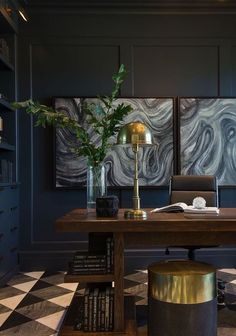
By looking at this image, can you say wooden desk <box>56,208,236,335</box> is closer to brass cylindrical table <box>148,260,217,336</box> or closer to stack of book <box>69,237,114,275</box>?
stack of book <box>69,237,114,275</box>

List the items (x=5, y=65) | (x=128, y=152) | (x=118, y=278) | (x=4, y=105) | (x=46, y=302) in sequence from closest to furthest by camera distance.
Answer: (x=118, y=278) < (x=46, y=302) < (x=4, y=105) < (x=5, y=65) < (x=128, y=152)

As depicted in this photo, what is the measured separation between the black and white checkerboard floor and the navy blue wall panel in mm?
384

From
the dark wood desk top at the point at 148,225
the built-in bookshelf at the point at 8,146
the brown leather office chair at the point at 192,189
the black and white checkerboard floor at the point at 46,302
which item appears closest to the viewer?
the dark wood desk top at the point at 148,225

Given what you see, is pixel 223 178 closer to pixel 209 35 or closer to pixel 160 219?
pixel 209 35

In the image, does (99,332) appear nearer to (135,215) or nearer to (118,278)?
(118,278)

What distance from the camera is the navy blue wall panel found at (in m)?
3.81

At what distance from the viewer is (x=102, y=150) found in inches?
81.2

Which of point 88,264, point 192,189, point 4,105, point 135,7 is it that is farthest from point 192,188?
point 135,7

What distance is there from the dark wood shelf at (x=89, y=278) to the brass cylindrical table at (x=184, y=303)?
26cm

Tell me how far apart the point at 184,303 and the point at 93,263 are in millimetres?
540

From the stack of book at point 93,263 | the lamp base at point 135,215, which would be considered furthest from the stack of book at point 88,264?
the lamp base at point 135,215

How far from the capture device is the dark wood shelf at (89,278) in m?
1.90

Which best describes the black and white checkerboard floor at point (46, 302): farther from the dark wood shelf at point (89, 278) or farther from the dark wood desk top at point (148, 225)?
the dark wood desk top at point (148, 225)

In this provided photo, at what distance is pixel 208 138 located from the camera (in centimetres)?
381
